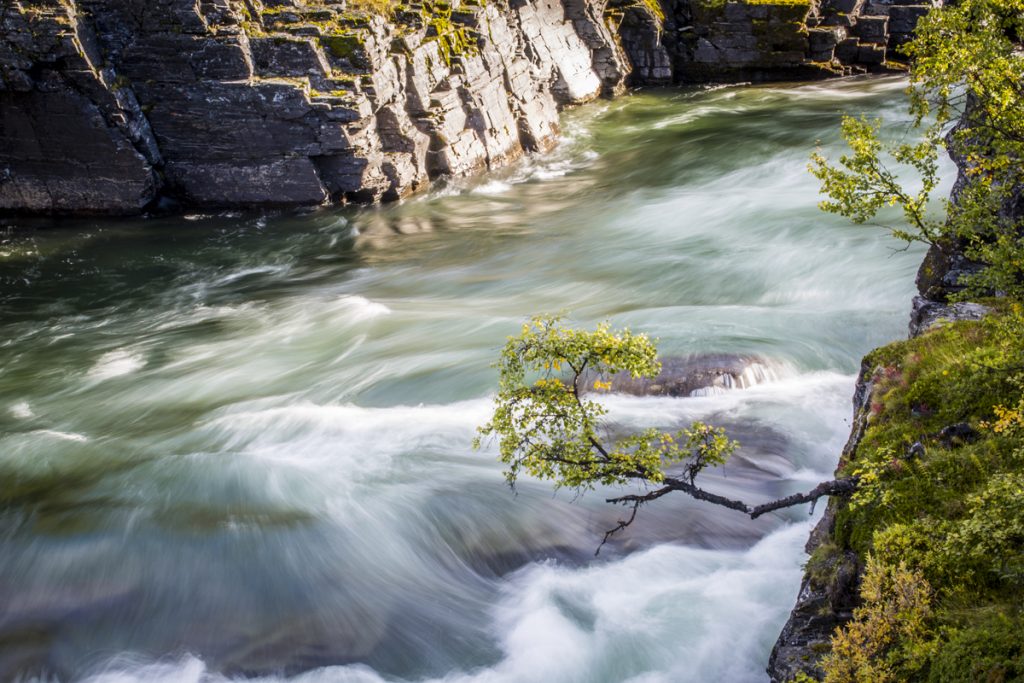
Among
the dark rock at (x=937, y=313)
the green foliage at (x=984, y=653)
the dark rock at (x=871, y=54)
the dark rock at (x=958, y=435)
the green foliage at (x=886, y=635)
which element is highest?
the dark rock at (x=871, y=54)

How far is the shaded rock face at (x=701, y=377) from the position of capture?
1230 cm

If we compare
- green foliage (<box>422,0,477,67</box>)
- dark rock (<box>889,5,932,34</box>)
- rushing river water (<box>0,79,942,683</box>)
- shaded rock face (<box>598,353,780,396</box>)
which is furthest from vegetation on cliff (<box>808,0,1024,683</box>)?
dark rock (<box>889,5,932,34</box>)

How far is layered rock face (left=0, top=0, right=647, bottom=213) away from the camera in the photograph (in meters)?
21.1

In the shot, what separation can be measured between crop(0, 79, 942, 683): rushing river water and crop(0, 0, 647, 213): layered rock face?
108 cm

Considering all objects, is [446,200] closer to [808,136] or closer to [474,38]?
[474,38]

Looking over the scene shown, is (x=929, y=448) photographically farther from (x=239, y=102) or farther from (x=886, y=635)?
(x=239, y=102)

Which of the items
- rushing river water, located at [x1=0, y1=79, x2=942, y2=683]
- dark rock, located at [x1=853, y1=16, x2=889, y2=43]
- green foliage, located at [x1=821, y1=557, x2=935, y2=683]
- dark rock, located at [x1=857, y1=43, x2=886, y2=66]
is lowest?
rushing river water, located at [x1=0, y1=79, x2=942, y2=683]

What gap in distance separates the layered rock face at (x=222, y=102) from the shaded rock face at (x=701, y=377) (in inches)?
484

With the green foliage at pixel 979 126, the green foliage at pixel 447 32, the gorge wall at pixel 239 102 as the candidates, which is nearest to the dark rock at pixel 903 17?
the gorge wall at pixel 239 102

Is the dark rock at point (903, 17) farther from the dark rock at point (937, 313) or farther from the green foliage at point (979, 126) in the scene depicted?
the green foliage at point (979, 126)

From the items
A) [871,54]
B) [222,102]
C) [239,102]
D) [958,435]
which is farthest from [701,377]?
[871,54]

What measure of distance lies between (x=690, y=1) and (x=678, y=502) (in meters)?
26.6

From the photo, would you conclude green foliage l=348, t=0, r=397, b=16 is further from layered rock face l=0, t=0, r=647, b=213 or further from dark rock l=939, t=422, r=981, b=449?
dark rock l=939, t=422, r=981, b=449

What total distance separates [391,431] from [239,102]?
1254 cm
